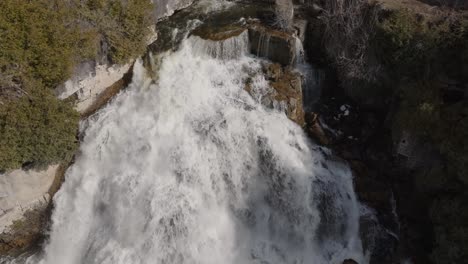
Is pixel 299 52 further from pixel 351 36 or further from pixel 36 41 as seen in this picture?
pixel 36 41

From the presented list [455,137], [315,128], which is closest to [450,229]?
[455,137]

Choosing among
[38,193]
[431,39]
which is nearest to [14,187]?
[38,193]

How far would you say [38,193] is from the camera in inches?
597

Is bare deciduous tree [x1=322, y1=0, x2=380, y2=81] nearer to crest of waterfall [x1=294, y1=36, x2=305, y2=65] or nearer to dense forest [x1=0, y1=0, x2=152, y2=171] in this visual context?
crest of waterfall [x1=294, y1=36, x2=305, y2=65]

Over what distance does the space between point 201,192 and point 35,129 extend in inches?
255

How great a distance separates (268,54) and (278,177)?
606cm

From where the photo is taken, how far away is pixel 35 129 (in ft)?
45.5

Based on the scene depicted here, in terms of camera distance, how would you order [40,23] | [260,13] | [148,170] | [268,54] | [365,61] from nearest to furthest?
[40,23] → [148,170] → [365,61] → [268,54] → [260,13]

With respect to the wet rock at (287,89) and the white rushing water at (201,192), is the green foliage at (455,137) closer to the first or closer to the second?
the white rushing water at (201,192)

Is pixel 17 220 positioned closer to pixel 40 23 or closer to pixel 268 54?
pixel 40 23

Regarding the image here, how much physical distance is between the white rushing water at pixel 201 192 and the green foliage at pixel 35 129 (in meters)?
1.18

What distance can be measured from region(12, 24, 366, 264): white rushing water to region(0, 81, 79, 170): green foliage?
1183 millimetres

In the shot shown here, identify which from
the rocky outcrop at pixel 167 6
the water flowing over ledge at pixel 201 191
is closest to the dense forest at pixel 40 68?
the water flowing over ledge at pixel 201 191

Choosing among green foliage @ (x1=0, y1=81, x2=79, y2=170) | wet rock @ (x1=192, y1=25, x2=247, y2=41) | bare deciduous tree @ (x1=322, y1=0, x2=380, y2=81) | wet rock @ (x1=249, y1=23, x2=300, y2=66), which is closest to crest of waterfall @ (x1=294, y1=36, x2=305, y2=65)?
wet rock @ (x1=249, y1=23, x2=300, y2=66)
